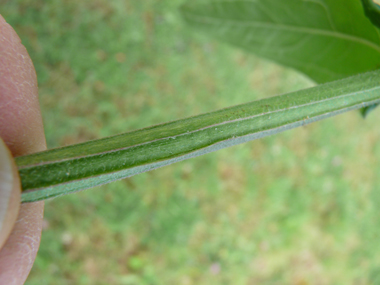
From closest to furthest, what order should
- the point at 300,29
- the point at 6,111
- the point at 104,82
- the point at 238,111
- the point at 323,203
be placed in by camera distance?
the point at 238,111 → the point at 6,111 → the point at 300,29 → the point at 104,82 → the point at 323,203

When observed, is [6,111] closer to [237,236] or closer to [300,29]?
[300,29]

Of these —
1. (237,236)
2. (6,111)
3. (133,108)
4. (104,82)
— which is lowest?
(237,236)

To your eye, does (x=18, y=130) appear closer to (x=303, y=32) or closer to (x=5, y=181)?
(x=5, y=181)

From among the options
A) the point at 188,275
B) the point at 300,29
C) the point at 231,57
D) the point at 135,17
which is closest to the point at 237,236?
the point at 188,275

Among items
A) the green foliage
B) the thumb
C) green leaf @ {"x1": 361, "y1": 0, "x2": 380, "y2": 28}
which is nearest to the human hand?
the thumb

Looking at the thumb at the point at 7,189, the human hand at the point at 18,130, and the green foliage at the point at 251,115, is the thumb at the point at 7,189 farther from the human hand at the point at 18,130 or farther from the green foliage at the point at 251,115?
the human hand at the point at 18,130

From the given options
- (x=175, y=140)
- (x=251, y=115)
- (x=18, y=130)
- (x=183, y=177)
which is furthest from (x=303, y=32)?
(x=183, y=177)
